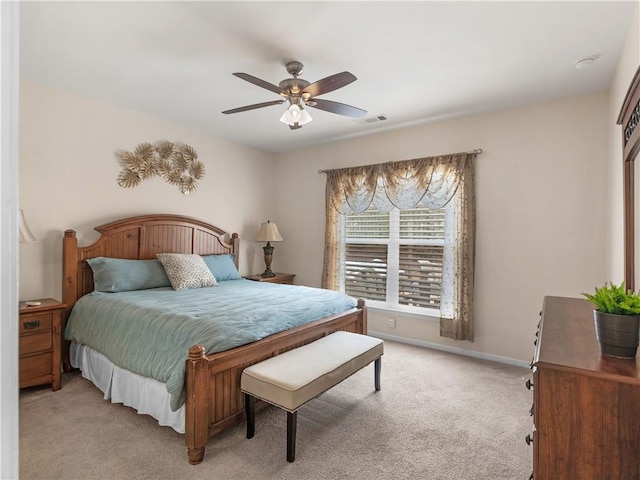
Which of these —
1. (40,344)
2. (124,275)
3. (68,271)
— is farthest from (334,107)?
(40,344)

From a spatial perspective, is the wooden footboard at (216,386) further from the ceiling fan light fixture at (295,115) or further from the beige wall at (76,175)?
the beige wall at (76,175)

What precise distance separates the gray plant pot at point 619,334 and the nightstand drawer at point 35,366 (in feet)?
11.9

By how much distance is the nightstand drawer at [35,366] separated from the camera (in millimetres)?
2695

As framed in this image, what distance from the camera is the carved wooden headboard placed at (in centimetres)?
326

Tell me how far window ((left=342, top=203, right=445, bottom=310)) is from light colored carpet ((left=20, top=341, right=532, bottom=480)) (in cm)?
133

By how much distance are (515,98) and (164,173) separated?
3.80 metres

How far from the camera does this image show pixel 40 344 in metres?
2.78

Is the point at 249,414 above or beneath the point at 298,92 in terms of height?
beneath

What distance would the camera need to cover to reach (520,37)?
230 centimetres

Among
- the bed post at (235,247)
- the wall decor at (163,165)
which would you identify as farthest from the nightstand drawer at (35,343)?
the bed post at (235,247)

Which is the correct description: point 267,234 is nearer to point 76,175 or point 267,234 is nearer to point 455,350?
point 76,175

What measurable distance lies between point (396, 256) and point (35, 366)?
3.67m

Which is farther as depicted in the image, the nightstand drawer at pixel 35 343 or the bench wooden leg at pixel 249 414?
the nightstand drawer at pixel 35 343

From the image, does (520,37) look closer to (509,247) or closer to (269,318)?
(509,247)
